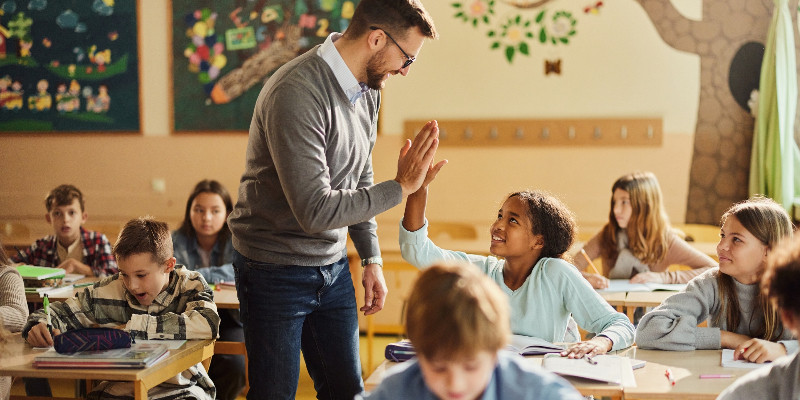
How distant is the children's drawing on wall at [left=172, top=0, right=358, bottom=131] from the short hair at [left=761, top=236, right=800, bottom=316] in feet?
13.5

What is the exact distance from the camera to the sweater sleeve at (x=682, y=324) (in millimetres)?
2279

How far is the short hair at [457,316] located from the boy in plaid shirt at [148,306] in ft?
4.41

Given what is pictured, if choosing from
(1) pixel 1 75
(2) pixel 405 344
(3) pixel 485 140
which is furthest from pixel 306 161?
(1) pixel 1 75

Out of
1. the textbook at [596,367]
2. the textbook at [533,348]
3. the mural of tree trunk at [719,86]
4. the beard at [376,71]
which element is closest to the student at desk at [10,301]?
the beard at [376,71]

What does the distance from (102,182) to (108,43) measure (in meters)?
0.96

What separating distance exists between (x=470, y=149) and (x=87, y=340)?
3.34 metres

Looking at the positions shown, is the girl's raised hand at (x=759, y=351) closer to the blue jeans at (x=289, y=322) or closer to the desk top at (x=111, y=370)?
the blue jeans at (x=289, y=322)

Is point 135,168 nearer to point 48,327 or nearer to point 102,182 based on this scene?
point 102,182

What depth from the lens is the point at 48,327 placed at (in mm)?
2449

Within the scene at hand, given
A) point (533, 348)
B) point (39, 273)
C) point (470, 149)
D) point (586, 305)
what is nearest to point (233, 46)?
point (470, 149)

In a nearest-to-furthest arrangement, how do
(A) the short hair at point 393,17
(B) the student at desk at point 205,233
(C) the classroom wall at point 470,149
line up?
(A) the short hair at point 393,17
(B) the student at desk at point 205,233
(C) the classroom wall at point 470,149

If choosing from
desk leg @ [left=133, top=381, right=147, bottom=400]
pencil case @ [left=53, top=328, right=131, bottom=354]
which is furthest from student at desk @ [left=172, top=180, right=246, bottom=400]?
desk leg @ [left=133, top=381, right=147, bottom=400]

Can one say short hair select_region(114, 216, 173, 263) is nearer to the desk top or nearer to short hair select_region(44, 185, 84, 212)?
the desk top

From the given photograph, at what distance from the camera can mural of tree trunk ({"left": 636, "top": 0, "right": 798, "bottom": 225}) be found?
4848 millimetres
